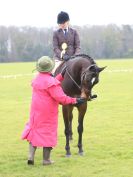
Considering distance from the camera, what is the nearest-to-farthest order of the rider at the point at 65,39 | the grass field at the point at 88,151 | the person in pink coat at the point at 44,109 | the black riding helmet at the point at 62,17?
1. the grass field at the point at 88,151
2. the person in pink coat at the point at 44,109
3. the black riding helmet at the point at 62,17
4. the rider at the point at 65,39

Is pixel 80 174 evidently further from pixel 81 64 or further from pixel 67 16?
pixel 67 16

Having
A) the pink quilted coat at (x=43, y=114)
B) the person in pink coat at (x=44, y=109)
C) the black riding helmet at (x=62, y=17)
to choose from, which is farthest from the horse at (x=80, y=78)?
the black riding helmet at (x=62, y=17)

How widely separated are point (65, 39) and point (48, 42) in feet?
353

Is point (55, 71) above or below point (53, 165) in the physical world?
above

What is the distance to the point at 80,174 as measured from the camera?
7.60 m

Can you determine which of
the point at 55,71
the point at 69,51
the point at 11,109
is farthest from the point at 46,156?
the point at 11,109

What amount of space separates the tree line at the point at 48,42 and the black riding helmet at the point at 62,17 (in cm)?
9591

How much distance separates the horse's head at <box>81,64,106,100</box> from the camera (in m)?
8.28

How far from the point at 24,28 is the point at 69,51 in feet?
430

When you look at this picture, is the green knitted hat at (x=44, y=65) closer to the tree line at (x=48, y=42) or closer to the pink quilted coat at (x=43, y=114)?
the pink quilted coat at (x=43, y=114)

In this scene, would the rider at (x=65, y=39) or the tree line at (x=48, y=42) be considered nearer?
the rider at (x=65, y=39)

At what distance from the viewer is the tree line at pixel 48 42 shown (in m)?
118

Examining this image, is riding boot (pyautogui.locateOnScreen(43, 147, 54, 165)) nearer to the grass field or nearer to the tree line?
the grass field

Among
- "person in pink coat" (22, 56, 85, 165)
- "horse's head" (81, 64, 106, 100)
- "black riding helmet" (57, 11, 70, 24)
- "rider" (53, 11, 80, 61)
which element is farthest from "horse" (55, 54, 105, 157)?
"black riding helmet" (57, 11, 70, 24)
